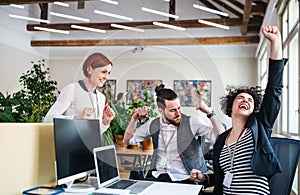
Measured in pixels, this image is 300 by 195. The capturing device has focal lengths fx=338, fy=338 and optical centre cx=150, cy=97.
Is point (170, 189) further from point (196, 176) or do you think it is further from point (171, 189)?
point (196, 176)

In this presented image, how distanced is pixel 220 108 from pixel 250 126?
22 centimetres

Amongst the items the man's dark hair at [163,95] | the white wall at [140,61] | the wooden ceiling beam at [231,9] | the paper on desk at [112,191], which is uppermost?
the wooden ceiling beam at [231,9]

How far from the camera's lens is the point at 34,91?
310cm

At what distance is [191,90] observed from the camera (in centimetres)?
165

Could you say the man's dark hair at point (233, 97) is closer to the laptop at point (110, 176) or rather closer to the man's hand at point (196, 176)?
the man's hand at point (196, 176)

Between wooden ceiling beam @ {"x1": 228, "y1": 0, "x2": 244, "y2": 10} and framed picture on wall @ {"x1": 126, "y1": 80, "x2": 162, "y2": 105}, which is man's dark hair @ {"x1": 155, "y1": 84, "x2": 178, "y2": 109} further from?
wooden ceiling beam @ {"x1": 228, "y1": 0, "x2": 244, "y2": 10}

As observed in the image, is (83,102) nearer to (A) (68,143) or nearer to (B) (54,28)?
(A) (68,143)

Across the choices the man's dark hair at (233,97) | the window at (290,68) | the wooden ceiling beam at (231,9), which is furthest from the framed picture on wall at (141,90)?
the wooden ceiling beam at (231,9)

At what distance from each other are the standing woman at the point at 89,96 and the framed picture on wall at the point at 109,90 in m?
0.02

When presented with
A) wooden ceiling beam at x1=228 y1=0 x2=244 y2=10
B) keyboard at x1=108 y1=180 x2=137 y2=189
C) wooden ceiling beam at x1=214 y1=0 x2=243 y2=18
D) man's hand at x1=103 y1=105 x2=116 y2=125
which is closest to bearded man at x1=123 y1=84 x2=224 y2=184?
man's hand at x1=103 y1=105 x2=116 y2=125

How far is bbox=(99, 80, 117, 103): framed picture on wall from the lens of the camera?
5.50 feet

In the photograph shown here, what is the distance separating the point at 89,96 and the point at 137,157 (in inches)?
19.1

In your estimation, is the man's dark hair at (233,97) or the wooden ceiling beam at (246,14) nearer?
the man's dark hair at (233,97)

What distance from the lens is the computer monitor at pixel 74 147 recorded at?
59.2 inches
